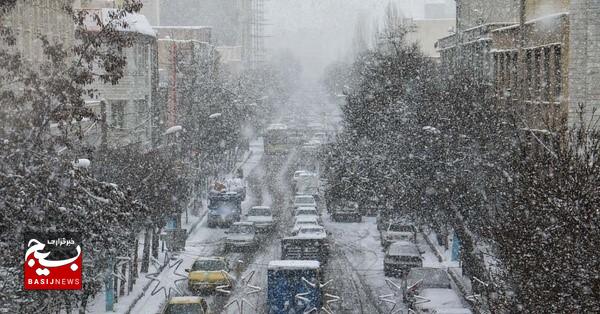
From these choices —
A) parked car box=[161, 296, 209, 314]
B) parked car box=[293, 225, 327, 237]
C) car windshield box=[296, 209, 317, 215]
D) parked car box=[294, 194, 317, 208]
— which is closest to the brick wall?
parked car box=[161, 296, 209, 314]

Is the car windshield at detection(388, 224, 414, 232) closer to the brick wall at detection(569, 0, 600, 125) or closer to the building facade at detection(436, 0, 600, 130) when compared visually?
the building facade at detection(436, 0, 600, 130)

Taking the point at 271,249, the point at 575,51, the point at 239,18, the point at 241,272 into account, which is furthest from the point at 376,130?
the point at 239,18

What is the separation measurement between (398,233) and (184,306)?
15823mm

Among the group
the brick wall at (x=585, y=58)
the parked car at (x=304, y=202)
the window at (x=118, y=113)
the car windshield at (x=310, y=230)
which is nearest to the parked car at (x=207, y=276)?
the car windshield at (x=310, y=230)

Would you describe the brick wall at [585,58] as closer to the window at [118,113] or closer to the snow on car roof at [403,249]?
the snow on car roof at [403,249]

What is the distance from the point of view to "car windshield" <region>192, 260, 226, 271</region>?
3192 cm

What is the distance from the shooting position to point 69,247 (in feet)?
46.4

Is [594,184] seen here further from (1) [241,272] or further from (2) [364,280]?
(1) [241,272]

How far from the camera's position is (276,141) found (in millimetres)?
82875

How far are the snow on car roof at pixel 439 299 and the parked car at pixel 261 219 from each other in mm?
18004

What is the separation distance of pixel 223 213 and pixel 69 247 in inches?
1273

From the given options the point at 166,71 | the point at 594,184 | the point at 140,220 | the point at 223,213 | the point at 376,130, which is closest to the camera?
the point at 594,184

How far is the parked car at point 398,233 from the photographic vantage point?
38969 millimetres

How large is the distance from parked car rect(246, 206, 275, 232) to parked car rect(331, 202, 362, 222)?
4025mm
